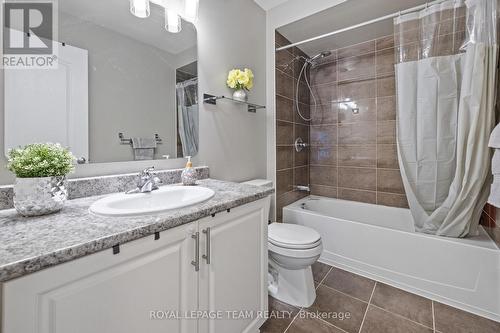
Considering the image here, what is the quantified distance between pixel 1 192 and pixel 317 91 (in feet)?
9.36

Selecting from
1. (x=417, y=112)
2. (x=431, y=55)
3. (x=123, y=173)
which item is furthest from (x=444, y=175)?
(x=123, y=173)

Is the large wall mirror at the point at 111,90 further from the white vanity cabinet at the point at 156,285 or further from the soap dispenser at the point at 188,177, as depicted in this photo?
the white vanity cabinet at the point at 156,285

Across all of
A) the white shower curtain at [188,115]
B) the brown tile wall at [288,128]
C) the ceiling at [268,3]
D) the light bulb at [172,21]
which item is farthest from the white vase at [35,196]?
the ceiling at [268,3]

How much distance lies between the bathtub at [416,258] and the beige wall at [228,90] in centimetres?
80

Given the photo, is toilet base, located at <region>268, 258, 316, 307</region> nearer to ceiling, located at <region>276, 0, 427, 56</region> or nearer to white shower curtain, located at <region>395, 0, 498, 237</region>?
white shower curtain, located at <region>395, 0, 498, 237</region>

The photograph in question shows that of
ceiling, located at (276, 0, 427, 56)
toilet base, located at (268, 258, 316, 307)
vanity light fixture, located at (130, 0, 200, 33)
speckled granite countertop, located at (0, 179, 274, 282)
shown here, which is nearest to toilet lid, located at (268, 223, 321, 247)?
toilet base, located at (268, 258, 316, 307)

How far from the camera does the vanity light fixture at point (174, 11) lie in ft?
4.00

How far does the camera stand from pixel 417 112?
172 cm

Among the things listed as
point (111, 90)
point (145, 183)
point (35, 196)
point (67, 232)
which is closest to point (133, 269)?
point (67, 232)

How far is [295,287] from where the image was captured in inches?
61.1

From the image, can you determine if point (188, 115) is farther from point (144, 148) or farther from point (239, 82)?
point (239, 82)

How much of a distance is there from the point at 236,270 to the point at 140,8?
1.49m

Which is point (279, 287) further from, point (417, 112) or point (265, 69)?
point (265, 69)

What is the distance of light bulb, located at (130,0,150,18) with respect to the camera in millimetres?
1196
